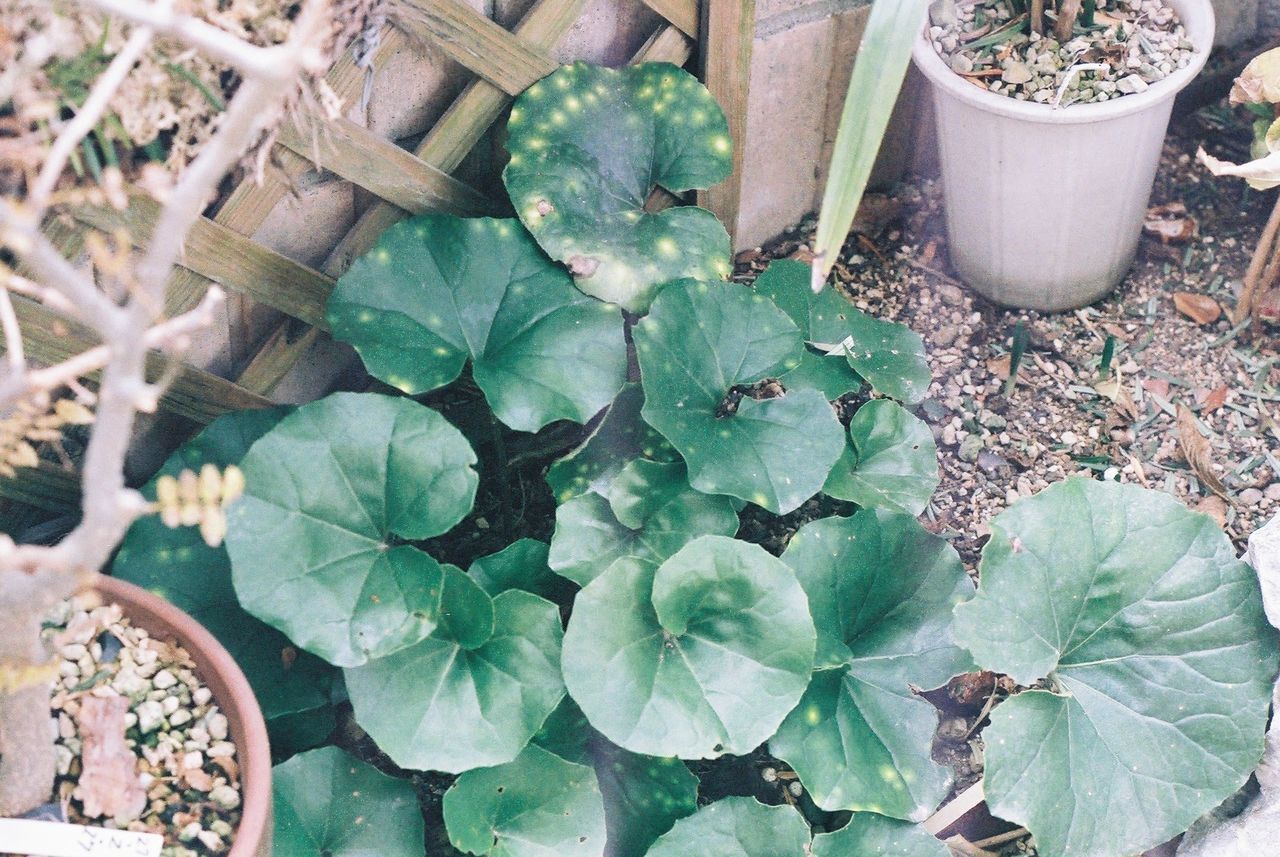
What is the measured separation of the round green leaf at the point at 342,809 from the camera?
5.17ft

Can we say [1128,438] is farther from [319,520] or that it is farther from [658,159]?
[319,520]

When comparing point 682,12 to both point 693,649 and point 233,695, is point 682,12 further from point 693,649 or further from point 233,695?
point 233,695

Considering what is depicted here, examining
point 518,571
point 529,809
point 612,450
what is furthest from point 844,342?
point 529,809

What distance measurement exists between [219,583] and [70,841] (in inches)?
17.8

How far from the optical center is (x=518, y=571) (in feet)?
5.74

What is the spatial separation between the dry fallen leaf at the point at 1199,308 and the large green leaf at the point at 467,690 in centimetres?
142

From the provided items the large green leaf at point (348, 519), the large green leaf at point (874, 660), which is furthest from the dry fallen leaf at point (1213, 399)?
the large green leaf at point (348, 519)

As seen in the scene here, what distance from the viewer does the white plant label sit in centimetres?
127

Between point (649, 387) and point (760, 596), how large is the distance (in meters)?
0.33

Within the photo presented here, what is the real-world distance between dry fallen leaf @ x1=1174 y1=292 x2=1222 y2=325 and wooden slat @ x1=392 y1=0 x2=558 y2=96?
130 centimetres

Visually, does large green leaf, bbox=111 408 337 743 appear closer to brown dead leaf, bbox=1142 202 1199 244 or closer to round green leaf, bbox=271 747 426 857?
round green leaf, bbox=271 747 426 857

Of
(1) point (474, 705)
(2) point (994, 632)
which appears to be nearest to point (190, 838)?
(1) point (474, 705)

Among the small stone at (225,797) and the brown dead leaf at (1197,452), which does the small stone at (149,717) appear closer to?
the small stone at (225,797)

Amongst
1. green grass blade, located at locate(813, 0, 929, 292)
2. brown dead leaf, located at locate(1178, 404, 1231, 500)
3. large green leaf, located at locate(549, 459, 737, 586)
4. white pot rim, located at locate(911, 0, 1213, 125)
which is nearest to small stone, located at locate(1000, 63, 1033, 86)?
white pot rim, located at locate(911, 0, 1213, 125)
